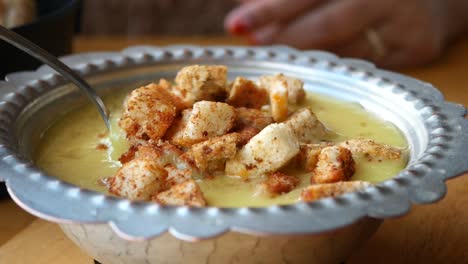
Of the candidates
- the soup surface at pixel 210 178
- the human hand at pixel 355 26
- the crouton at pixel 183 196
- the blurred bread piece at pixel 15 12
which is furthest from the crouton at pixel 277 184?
the human hand at pixel 355 26

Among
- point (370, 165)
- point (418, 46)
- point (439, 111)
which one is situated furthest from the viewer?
point (418, 46)

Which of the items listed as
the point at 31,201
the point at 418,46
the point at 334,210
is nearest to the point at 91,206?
the point at 31,201

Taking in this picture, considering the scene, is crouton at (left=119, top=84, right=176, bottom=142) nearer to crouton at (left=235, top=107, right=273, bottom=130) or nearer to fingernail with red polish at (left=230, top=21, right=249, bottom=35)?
crouton at (left=235, top=107, right=273, bottom=130)

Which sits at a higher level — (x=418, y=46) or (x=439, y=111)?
(x=418, y=46)

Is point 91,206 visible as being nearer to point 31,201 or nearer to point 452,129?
point 31,201

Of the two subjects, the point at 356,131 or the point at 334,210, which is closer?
the point at 334,210

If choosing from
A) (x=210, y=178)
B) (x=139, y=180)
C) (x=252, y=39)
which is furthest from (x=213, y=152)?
(x=252, y=39)

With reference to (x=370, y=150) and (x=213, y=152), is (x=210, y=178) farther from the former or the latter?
(x=370, y=150)
